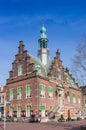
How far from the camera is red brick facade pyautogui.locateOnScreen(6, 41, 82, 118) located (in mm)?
46750

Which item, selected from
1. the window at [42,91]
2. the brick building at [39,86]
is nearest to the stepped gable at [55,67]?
the brick building at [39,86]

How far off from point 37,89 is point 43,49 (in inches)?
488

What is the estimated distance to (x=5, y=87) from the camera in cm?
5538

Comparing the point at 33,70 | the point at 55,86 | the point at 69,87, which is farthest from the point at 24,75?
the point at 69,87

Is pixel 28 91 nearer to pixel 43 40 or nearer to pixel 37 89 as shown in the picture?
pixel 37 89

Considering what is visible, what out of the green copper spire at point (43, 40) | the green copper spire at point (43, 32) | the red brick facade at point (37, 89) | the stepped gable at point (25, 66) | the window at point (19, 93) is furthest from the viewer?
the green copper spire at point (43, 32)

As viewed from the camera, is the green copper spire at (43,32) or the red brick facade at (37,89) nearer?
the red brick facade at (37,89)

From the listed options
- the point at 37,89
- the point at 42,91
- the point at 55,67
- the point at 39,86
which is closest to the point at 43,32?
the point at 55,67

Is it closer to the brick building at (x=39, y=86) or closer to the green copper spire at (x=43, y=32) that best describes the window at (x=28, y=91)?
the brick building at (x=39, y=86)

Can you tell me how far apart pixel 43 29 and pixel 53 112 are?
20478mm

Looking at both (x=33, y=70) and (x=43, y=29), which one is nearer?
(x=33, y=70)

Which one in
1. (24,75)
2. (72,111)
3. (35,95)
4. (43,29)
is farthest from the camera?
(43,29)

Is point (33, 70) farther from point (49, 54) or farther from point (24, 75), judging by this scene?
point (49, 54)

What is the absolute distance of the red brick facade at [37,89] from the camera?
46750mm
